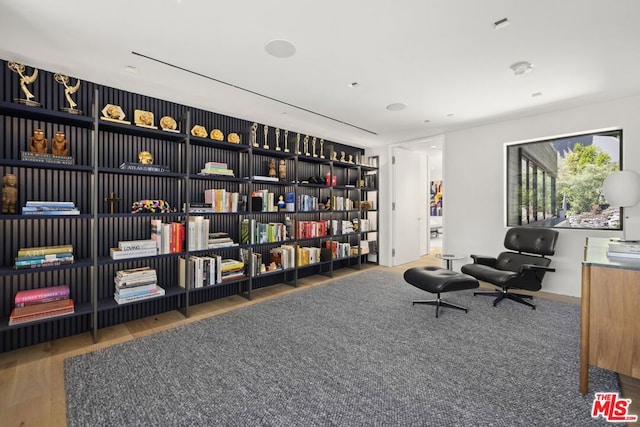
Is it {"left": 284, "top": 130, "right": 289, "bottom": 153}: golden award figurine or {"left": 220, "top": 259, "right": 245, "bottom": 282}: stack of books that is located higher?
→ {"left": 284, "top": 130, "right": 289, "bottom": 153}: golden award figurine

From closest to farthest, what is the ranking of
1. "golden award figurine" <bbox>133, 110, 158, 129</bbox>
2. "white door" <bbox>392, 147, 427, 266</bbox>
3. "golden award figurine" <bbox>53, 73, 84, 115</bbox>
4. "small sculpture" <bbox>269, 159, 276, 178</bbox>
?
"golden award figurine" <bbox>53, 73, 84, 115</bbox> < "golden award figurine" <bbox>133, 110, 158, 129</bbox> < "small sculpture" <bbox>269, 159, 276, 178</bbox> < "white door" <bbox>392, 147, 427, 266</bbox>

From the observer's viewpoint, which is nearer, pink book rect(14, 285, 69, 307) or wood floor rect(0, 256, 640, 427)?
wood floor rect(0, 256, 640, 427)

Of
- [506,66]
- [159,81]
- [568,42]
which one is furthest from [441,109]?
[159,81]

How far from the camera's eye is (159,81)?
2996mm

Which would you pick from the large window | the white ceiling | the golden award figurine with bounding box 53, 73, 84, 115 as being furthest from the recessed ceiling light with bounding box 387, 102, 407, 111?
the golden award figurine with bounding box 53, 73, 84, 115

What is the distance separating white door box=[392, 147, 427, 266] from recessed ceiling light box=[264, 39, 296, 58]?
3.78 m

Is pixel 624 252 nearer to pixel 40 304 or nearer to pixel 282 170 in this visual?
pixel 282 170

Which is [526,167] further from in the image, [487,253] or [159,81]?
[159,81]

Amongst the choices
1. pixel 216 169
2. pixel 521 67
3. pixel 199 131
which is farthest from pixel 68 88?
pixel 521 67

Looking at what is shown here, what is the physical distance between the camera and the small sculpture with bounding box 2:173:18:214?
237 cm

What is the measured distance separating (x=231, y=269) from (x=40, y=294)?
1.75m

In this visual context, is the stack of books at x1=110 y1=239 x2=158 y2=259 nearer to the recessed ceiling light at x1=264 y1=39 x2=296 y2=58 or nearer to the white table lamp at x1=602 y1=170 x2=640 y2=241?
the recessed ceiling light at x1=264 y1=39 x2=296 y2=58

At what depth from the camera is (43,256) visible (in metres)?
2.45

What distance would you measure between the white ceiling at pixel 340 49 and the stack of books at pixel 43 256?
5.42ft
